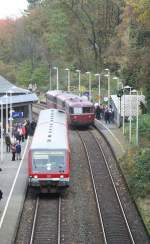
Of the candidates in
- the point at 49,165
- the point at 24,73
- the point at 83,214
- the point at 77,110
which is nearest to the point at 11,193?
the point at 49,165

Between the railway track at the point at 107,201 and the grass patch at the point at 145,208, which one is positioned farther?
the grass patch at the point at 145,208

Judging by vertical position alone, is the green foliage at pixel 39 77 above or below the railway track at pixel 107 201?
above

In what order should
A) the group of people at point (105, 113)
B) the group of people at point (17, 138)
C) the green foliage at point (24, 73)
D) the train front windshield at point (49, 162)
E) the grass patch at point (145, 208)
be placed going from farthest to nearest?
the green foliage at point (24, 73) → the group of people at point (105, 113) → the group of people at point (17, 138) → the train front windshield at point (49, 162) → the grass patch at point (145, 208)

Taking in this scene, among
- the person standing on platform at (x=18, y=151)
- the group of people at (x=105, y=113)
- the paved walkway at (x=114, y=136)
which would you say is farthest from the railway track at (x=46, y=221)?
the group of people at (x=105, y=113)

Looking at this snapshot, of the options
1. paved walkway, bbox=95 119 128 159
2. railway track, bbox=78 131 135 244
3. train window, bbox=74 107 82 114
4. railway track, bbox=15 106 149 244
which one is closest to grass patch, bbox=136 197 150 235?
railway track, bbox=15 106 149 244

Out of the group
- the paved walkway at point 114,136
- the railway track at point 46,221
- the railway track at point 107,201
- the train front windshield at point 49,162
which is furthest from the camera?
the paved walkway at point 114,136

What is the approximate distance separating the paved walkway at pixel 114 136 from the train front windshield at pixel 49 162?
8.77 m

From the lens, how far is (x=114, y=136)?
4684 cm

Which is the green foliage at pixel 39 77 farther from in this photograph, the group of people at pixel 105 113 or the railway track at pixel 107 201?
the railway track at pixel 107 201

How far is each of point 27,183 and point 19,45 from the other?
7481 cm

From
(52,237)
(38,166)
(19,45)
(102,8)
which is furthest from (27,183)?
(19,45)

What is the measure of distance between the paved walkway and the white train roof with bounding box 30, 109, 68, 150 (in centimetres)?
399

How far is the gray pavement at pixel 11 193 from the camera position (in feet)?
84.0

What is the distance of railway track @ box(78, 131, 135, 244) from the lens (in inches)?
1019
